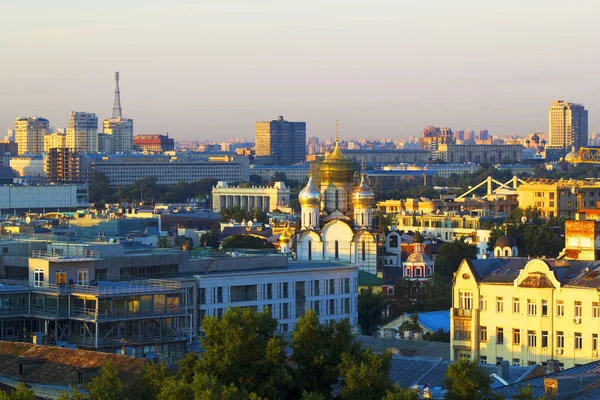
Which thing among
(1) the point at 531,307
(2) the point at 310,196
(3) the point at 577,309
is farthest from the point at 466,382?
(2) the point at 310,196

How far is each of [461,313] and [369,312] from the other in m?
19.1

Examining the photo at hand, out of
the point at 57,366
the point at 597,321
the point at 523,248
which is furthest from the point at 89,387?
the point at 523,248

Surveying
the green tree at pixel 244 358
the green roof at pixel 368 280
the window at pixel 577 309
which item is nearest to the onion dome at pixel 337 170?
the green roof at pixel 368 280

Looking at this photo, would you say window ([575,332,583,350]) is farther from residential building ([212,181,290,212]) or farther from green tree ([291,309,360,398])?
residential building ([212,181,290,212])

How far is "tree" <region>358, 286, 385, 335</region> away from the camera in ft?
233

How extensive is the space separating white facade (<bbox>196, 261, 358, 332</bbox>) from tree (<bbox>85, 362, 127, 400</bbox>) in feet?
82.2

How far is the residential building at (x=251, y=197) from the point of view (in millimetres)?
186675

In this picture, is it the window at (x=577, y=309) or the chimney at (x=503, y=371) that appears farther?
the window at (x=577, y=309)

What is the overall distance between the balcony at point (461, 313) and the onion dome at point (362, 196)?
131 ft

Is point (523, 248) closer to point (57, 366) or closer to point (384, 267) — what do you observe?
point (384, 267)

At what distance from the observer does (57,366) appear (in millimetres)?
38250

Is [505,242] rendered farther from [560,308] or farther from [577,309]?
[577,309]

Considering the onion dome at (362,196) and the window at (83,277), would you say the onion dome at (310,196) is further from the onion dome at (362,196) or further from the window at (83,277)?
the window at (83,277)

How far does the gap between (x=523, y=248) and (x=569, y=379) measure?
73728mm
